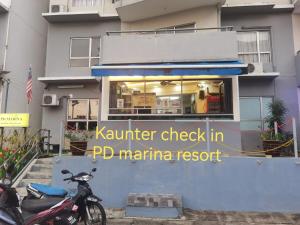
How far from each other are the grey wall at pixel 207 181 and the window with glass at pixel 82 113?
220 inches

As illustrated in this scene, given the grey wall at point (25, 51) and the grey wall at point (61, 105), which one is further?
the grey wall at point (25, 51)

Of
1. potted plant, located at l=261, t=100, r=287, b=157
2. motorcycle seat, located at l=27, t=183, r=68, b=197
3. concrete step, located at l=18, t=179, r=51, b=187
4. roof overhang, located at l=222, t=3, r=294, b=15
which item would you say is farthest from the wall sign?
roof overhang, located at l=222, t=3, r=294, b=15

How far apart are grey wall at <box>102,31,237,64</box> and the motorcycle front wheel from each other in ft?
18.6

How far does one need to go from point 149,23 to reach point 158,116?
582 centimetres

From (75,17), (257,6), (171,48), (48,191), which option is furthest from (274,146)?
(75,17)

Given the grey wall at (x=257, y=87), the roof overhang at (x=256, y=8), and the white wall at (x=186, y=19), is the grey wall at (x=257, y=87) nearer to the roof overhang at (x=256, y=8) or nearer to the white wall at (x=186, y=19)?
the white wall at (x=186, y=19)

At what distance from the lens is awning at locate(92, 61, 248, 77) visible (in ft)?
30.5

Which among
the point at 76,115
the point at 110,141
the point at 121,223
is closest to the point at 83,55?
the point at 76,115

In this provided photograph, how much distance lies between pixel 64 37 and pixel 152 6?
502 cm

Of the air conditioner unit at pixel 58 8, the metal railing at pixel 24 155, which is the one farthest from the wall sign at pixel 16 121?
the air conditioner unit at pixel 58 8

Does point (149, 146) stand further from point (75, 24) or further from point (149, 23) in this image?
point (75, 24)

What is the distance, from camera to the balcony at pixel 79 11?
1462 cm

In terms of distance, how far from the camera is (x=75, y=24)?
1518 cm

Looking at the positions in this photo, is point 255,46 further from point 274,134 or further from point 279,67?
point 274,134
